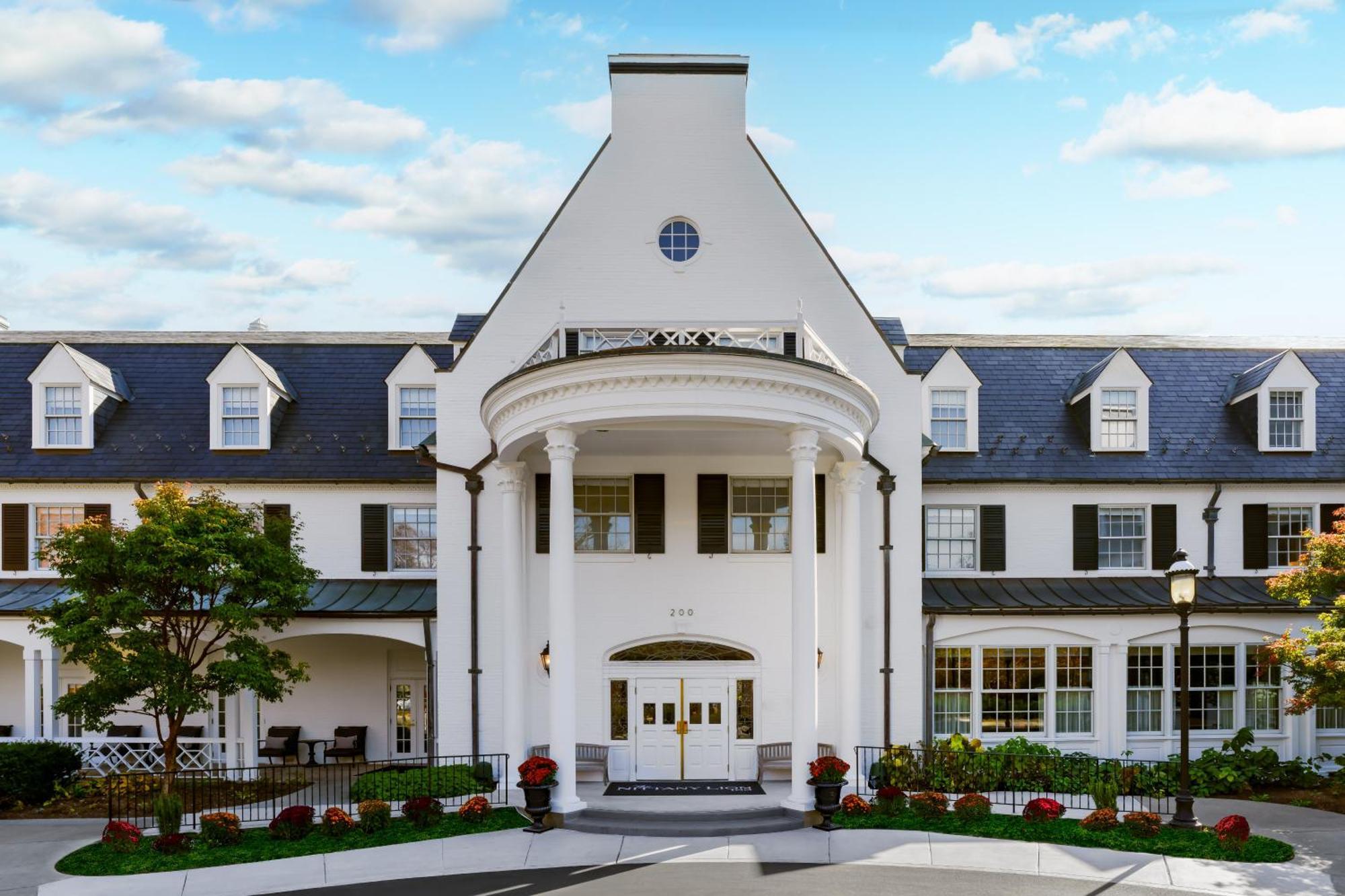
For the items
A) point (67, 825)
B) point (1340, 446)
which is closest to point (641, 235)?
point (67, 825)

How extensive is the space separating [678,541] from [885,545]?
→ 4.44 metres

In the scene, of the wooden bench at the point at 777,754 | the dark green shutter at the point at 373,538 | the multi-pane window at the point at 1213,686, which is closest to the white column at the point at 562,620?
the wooden bench at the point at 777,754

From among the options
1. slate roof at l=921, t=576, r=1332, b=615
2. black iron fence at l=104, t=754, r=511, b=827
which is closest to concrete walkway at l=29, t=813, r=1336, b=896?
black iron fence at l=104, t=754, r=511, b=827

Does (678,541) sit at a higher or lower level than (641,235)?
lower

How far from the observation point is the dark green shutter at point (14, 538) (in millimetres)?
24797

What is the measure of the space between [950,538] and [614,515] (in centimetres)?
867

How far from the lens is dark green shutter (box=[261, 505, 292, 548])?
2258 centimetres

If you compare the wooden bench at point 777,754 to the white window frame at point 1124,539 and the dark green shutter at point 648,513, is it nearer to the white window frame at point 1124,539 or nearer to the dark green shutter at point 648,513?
the dark green shutter at point 648,513

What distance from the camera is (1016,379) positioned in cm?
2698

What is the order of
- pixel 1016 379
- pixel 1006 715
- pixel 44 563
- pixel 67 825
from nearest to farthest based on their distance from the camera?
1. pixel 67 825
2. pixel 1006 715
3. pixel 44 563
4. pixel 1016 379

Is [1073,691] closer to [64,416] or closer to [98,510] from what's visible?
[98,510]

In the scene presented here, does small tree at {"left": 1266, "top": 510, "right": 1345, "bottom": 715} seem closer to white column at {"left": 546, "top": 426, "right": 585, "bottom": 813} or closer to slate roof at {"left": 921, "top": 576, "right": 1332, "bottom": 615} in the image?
slate roof at {"left": 921, "top": 576, "right": 1332, "bottom": 615}

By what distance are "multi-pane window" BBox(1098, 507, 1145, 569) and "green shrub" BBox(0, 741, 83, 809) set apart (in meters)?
24.0

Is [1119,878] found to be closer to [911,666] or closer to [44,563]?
[911,666]
